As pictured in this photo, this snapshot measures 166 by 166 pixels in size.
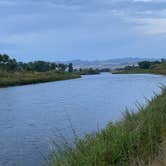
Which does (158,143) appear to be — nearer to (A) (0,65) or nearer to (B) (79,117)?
(B) (79,117)

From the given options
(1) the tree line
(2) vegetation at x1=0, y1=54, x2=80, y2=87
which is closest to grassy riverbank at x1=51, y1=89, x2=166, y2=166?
(2) vegetation at x1=0, y1=54, x2=80, y2=87

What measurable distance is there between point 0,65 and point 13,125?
73338mm

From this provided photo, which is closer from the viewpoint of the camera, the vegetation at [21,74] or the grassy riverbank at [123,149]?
the grassy riverbank at [123,149]

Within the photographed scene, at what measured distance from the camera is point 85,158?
309 inches

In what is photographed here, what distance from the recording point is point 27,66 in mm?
120062

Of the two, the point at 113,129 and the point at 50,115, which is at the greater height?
the point at 113,129

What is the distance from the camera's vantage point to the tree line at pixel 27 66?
99.2 metres

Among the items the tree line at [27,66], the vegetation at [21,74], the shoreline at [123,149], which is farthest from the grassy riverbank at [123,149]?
the tree line at [27,66]

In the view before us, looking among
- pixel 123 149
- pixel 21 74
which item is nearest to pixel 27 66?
pixel 21 74

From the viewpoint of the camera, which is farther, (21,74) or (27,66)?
(27,66)

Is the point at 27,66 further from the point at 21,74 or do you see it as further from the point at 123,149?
the point at 123,149

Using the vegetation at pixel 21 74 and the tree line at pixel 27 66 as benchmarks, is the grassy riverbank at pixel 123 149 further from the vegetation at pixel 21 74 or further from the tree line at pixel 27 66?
the tree line at pixel 27 66

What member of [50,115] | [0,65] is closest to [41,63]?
[0,65]

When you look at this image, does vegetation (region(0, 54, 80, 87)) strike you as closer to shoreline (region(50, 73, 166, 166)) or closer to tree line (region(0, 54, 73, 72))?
tree line (region(0, 54, 73, 72))
